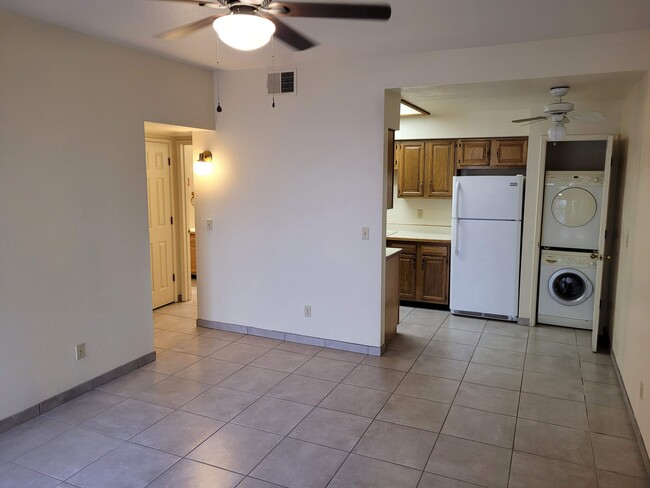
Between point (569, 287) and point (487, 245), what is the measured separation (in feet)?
3.09

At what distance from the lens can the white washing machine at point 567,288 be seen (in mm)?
4902

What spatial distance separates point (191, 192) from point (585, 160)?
16.1 ft

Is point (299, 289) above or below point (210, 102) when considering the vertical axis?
below

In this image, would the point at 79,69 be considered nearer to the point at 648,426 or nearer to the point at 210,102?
the point at 210,102

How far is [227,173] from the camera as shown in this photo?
4711 mm

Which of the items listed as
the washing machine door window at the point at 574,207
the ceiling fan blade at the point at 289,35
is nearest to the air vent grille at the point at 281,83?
the ceiling fan blade at the point at 289,35

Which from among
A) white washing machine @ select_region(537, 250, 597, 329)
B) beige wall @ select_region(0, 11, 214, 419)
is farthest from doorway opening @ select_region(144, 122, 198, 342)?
white washing machine @ select_region(537, 250, 597, 329)

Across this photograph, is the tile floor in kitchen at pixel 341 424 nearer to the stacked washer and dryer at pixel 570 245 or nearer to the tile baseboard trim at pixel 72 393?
the tile baseboard trim at pixel 72 393

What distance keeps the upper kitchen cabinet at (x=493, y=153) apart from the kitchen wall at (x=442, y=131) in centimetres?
8

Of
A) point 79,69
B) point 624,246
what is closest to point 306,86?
point 79,69

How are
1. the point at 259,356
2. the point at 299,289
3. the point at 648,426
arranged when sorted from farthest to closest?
the point at 299,289
the point at 259,356
the point at 648,426

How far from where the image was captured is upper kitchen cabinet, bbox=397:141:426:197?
6.02 meters

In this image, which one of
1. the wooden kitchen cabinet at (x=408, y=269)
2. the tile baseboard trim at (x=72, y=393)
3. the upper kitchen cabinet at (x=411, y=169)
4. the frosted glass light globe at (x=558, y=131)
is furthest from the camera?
the upper kitchen cabinet at (x=411, y=169)

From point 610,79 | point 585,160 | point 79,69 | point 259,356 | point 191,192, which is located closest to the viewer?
point 79,69
